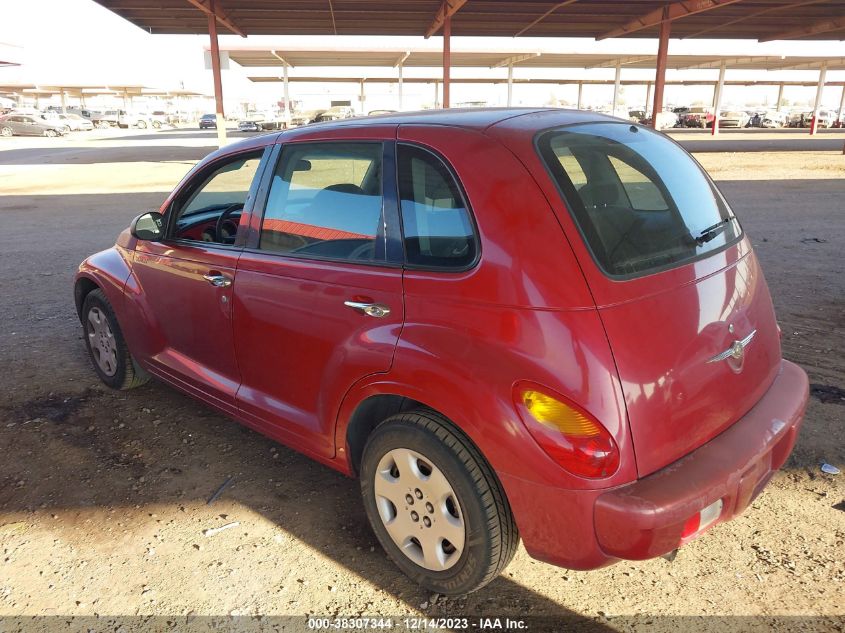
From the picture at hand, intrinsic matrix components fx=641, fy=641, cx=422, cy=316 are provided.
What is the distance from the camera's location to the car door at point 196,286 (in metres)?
3.19

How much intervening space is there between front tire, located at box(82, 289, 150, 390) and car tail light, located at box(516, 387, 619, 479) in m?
3.07

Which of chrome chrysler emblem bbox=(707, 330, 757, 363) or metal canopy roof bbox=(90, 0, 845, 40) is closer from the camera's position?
chrome chrysler emblem bbox=(707, 330, 757, 363)

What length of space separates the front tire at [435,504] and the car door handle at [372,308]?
1.26 feet

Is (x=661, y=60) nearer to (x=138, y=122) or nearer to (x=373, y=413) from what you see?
(x=373, y=413)

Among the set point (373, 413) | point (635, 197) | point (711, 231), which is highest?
point (635, 197)

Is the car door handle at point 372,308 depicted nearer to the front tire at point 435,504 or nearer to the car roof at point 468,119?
the front tire at point 435,504

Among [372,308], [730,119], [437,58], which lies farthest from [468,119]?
[730,119]

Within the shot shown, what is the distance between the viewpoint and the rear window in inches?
87.2

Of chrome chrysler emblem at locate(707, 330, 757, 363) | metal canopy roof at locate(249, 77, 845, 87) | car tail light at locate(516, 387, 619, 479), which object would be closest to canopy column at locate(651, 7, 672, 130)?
chrome chrysler emblem at locate(707, 330, 757, 363)

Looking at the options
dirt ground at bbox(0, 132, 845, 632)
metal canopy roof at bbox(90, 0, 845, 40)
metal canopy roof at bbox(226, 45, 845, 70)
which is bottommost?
dirt ground at bbox(0, 132, 845, 632)

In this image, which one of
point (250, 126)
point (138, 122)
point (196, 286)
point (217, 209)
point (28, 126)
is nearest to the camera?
point (196, 286)

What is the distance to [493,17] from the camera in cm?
2106

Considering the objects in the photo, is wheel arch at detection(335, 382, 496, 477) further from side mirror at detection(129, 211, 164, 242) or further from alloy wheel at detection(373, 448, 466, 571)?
side mirror at detection(129, 211, 164, 242)

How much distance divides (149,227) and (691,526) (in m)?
3.15
